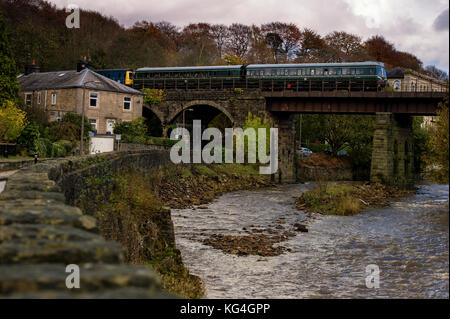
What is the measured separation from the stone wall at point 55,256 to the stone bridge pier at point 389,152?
44679 millimetres

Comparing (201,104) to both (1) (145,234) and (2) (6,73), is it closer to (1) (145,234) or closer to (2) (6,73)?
(2) (6,73)

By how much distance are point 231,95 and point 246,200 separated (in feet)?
76.5

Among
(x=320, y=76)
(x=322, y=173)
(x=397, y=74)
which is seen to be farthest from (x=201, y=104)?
(x=397, y=74)

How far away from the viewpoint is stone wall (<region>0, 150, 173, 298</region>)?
3.44 meters

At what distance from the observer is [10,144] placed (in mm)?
34719

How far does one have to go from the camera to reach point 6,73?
39.7 metres

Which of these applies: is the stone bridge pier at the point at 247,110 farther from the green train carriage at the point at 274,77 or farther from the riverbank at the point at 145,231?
the riverbank at the point at 145,231

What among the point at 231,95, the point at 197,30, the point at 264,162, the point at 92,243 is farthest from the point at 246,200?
the point at 197,30

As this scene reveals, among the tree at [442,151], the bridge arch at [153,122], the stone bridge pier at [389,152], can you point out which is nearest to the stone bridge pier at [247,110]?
the bridge arch at [153,122]

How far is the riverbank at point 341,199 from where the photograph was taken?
1278 inches

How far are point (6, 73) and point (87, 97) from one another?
13527 mm

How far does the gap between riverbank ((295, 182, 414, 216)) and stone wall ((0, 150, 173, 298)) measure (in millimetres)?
27723

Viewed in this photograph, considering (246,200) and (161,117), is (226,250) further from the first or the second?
(161,117)

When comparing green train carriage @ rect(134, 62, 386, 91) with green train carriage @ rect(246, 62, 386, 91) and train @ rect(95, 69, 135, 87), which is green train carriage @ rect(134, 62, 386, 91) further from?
train @ rect(95, 69, 135, 87)
